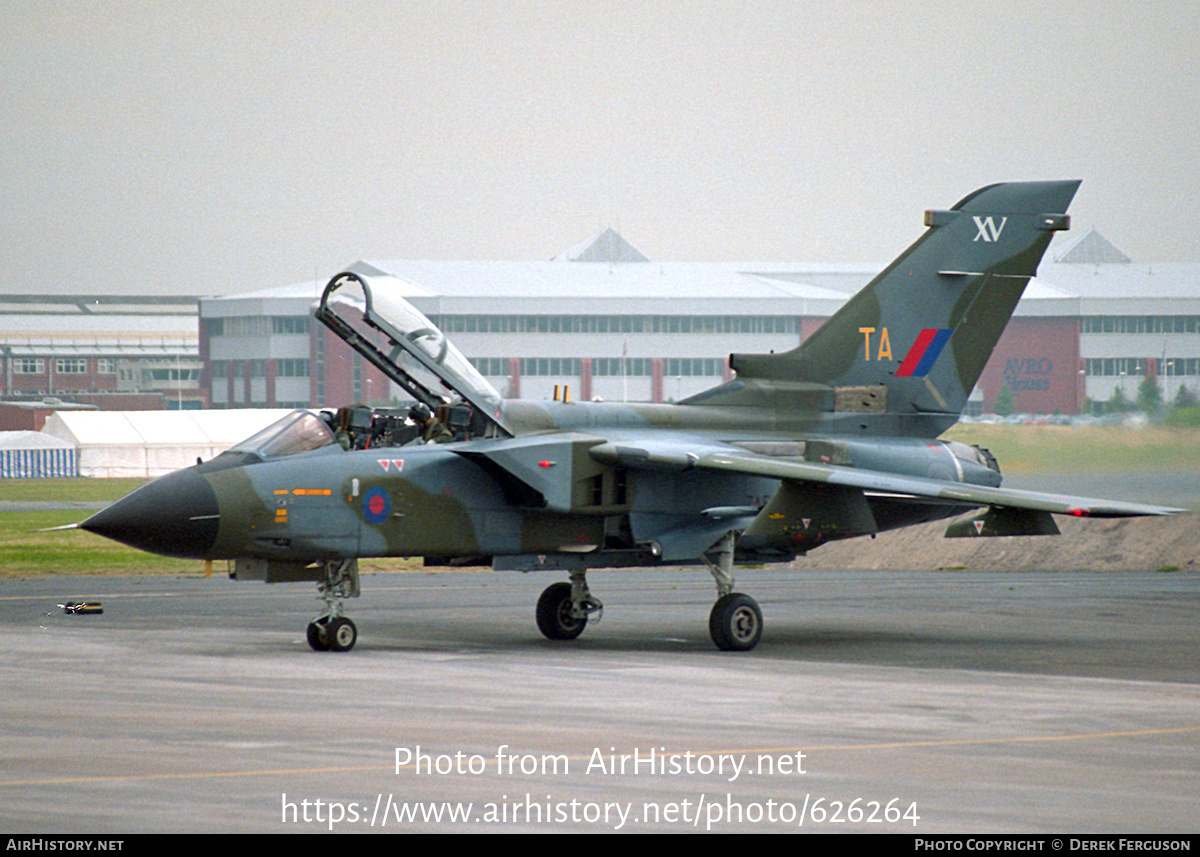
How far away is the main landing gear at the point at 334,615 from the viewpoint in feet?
51.1

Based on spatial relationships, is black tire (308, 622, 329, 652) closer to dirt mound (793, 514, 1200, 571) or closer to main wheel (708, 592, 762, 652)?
main wheel (708, 592, 762, 652)

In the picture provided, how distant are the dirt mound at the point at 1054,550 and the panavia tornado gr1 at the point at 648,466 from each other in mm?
12203

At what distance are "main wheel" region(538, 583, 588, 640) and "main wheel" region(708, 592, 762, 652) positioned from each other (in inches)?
77.2

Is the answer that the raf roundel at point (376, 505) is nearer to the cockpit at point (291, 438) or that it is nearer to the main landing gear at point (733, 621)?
the cockpit at point (291, 438)

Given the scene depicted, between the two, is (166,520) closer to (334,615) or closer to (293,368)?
(334,615)

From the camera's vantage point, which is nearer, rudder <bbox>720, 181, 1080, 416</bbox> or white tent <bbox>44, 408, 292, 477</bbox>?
rudder <bbox>720, 181, 1080, 416</bbox>

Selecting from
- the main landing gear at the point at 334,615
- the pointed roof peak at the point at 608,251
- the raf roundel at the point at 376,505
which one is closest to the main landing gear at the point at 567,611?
the main landing gear at the point at 334,615

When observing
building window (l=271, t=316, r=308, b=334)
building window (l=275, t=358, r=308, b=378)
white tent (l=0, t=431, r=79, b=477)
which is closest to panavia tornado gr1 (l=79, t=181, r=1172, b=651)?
white tent (l=0, t=431, r=79, b=477)

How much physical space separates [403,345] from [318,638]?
10.7 ft

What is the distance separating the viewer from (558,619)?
1730cm

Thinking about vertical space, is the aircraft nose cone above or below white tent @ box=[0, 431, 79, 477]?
above

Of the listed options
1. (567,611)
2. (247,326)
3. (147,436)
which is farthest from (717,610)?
(247,326)

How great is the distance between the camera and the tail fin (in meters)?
18.2
